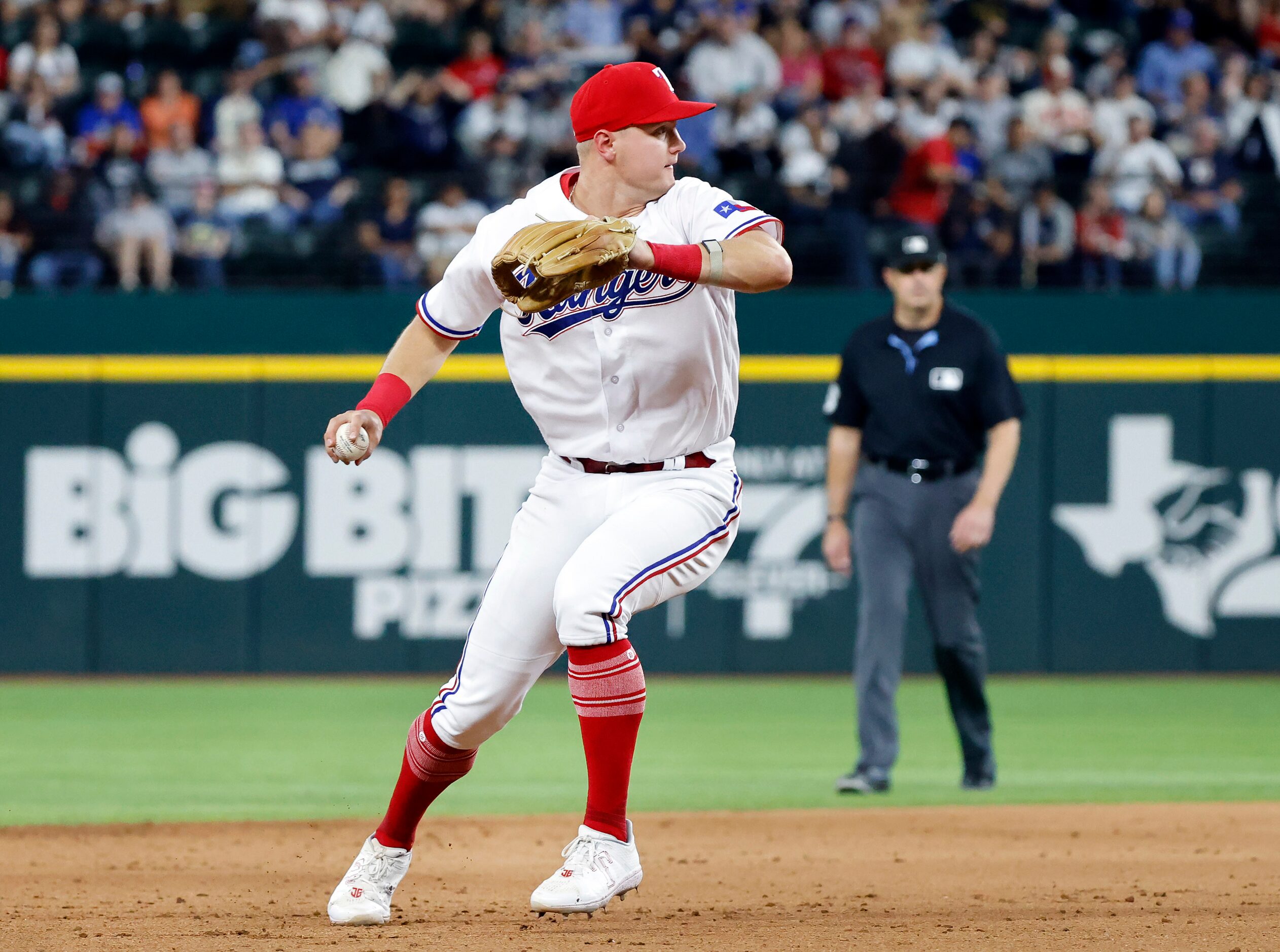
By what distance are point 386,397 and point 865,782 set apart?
3.03 metres

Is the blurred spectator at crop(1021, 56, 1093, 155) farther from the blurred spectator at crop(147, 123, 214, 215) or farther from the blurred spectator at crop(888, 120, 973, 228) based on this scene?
the blurred spectator at crop(147, 123, 214, 215)

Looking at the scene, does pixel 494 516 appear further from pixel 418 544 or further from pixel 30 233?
pixel 30 233

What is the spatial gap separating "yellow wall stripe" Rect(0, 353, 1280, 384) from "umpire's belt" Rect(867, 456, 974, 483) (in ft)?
13.8

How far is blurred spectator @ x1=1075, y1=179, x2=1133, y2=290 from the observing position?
11.4 m

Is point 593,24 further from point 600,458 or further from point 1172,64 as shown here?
point 600,458

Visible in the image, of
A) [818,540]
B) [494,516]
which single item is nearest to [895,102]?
[818,540]

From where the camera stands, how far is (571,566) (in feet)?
12.7

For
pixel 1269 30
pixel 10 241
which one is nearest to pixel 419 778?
pixel 10 241

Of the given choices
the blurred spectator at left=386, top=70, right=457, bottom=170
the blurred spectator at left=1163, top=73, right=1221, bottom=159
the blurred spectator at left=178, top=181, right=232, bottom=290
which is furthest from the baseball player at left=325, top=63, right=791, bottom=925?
the blurred spectator at left=1163, top=73, right=1221, bottom=159

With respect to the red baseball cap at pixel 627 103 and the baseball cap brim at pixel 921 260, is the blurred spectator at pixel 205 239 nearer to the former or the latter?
the baseball cap brim at pixel 921 260

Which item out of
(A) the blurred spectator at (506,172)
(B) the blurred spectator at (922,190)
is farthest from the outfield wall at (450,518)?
(B) the blurred spectator at (922,190)

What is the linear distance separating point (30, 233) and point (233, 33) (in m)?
2.79

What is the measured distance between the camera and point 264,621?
34.5 ft

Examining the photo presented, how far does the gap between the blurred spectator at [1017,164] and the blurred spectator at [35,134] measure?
6186 millimetres
